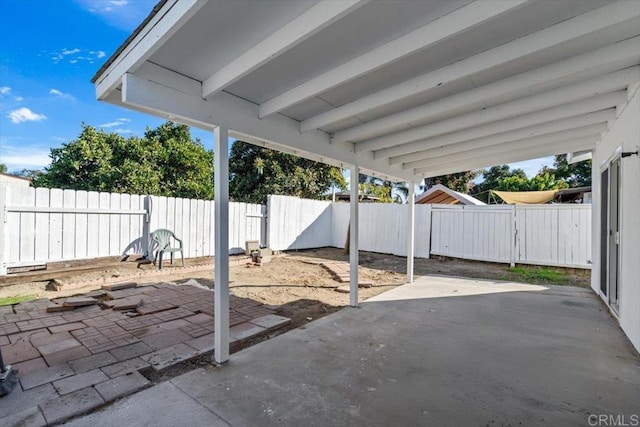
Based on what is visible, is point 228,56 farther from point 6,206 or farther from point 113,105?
point 6,206

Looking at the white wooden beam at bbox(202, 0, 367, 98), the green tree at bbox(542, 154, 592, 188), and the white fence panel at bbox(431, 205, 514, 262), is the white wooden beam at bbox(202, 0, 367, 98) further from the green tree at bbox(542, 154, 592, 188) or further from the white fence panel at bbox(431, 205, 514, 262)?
the green tree at bbox(542, 154, 592, 188)

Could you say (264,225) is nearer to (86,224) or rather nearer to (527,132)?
(86,224)

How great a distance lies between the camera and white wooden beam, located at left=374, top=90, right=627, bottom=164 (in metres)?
3.38

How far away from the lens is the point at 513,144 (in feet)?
15.5

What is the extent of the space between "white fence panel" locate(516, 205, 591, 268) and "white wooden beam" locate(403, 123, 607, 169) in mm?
3463

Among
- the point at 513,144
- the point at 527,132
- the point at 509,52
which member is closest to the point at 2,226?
the point at 509,52

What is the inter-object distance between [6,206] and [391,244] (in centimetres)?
931

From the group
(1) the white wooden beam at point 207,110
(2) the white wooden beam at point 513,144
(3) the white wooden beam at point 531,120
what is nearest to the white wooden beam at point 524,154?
(2) the white wooden beam at point 513,144

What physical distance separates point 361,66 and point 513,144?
3.55 meters

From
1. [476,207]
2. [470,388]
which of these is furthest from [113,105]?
[476,207]

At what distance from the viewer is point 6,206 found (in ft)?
17.6

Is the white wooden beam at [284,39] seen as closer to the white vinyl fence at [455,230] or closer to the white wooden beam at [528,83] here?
the white wooden beam at [528,83]

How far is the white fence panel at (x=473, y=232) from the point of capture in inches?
327

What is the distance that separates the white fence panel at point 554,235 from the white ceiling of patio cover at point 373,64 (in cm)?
451
